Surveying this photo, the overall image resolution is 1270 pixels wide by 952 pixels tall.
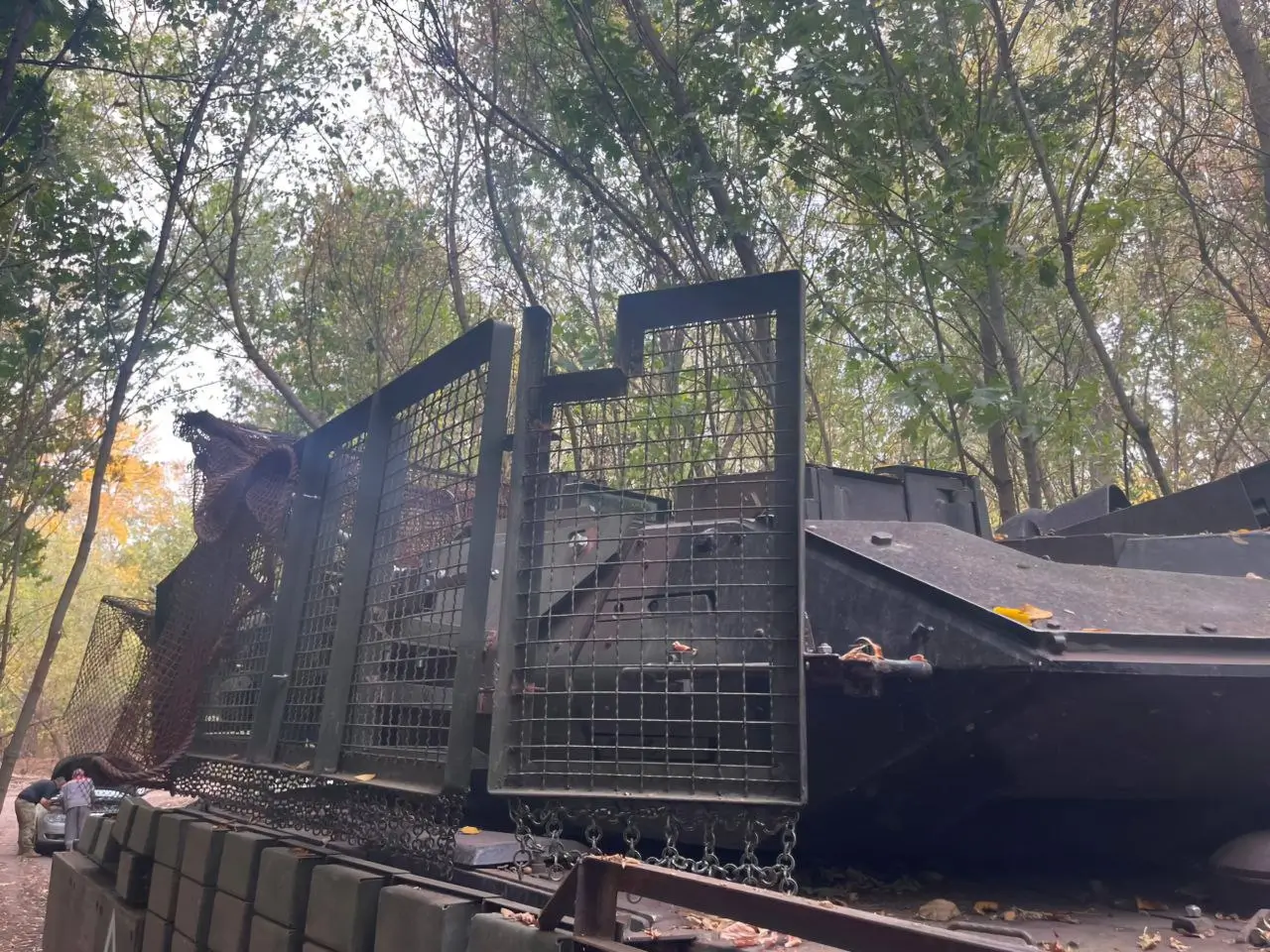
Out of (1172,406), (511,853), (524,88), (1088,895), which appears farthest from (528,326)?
(1172,406)

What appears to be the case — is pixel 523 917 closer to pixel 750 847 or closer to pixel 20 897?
pixel 750 847

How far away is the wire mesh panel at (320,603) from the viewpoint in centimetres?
402

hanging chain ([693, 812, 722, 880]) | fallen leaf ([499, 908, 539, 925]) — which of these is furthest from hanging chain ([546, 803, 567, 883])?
hanging chain ([693, 812, 722, 880])

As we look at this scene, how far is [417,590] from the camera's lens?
138 inches

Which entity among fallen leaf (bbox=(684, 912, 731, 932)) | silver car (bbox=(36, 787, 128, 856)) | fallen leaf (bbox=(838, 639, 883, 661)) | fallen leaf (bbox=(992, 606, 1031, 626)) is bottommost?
silver car (bbox=(36, 787, 128, 856))

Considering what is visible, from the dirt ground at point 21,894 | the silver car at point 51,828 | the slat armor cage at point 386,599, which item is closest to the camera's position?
the slat armor cage at point 386,599

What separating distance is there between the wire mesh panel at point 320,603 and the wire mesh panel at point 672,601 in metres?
1.17

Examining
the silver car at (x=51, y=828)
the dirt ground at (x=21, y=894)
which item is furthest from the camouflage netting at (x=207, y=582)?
the silver car at (x=51, y=828)

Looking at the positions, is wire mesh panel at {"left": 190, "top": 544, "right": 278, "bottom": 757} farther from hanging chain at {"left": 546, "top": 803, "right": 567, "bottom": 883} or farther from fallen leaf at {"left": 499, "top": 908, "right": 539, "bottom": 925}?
fallen leaf at {"left": 499, "top": 908, "right": 539, "bottom": 925}

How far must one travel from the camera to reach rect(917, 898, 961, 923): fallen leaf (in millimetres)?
2463

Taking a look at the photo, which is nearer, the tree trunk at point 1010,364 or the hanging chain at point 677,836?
the hanging chain at point 677,836

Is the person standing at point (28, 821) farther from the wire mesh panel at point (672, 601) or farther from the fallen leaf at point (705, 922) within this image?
the fallen leaf at point (705, 922)

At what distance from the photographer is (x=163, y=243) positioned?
307 inches

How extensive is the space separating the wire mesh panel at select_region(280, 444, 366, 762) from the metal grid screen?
0.25m
